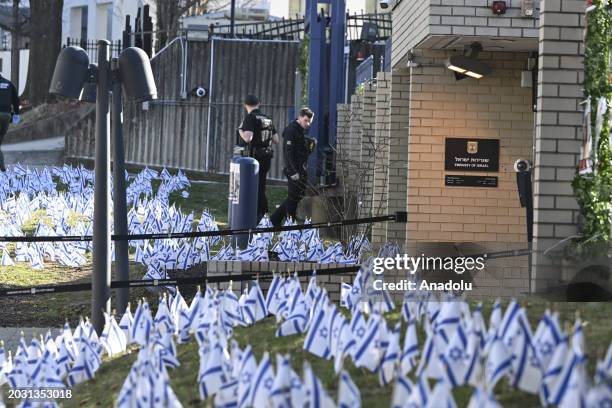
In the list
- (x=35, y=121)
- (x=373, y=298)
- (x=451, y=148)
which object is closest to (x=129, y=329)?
(x=373, y=298)

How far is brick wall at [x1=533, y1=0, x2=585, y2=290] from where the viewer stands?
959 centimetres

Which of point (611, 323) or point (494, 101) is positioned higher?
point (494, 101)

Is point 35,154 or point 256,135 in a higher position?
point 35,154

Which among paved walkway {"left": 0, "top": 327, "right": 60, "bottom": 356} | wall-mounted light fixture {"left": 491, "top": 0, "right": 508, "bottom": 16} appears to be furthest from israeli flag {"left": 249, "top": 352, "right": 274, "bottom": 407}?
wall-mounted light fixture {"left": 491, "top": 0, "right": 508, "bottom": 16}

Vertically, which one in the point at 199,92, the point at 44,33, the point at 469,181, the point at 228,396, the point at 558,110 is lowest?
the point at 228,396

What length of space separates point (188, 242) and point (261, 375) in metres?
8.51

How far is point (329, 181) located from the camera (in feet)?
72.1

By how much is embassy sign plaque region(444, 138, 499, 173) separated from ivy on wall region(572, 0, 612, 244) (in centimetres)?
520

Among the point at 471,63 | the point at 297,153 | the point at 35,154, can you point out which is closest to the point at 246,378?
the point at 471,63

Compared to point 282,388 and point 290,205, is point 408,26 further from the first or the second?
point 282,388

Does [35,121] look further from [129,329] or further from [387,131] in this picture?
[129,329]

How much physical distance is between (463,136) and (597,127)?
5233 millimetres

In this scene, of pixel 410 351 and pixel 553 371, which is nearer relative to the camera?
pixel 553 371

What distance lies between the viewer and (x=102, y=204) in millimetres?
10844
